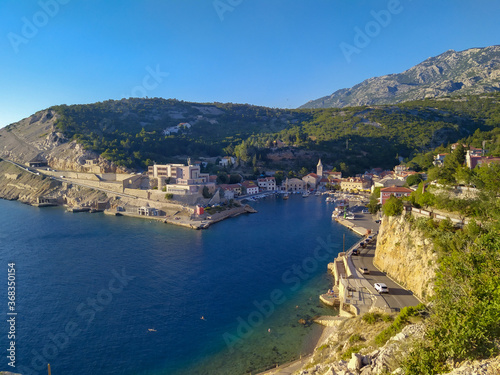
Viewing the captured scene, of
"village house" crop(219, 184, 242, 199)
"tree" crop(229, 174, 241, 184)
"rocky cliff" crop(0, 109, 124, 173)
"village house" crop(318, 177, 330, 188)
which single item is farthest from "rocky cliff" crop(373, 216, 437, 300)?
"rocky cliff" crop(0, 109, 124, 173)

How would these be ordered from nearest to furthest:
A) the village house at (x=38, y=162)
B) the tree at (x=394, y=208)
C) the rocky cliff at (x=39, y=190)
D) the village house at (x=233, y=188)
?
the tree at (x=394, y=208) → the rocky cliff at (x=39, y=190) → the village house at (x=233, y=188) → the village house at (x=38, y=162)

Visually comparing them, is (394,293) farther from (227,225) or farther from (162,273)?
(227,225)

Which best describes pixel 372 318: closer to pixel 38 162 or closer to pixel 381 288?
pixel 381 288

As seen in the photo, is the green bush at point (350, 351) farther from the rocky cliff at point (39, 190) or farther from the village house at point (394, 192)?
the rocky cliff at point (39, 190)

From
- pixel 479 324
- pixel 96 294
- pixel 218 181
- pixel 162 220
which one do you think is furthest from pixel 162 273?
pixel 218 181

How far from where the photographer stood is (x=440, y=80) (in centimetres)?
10962

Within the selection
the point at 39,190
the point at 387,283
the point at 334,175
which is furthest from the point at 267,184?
the point at 387,283

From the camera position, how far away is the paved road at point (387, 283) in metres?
12.1


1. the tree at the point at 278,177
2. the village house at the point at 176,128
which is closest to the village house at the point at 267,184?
the tree at the point at 278,177

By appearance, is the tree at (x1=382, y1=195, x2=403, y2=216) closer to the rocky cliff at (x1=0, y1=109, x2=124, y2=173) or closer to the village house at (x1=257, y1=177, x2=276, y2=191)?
the village house at (x1=257, y1=177, x2=276, y2=191)

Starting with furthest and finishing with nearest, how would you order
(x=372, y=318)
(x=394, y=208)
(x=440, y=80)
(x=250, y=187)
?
(x=440, y=80), (x=250, y=187), (x=394, y=208), (x=372, y=318)

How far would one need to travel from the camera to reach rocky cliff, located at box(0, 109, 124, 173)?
47.4 m

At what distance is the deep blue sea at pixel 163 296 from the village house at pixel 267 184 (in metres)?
22.5

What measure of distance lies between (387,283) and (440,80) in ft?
395
